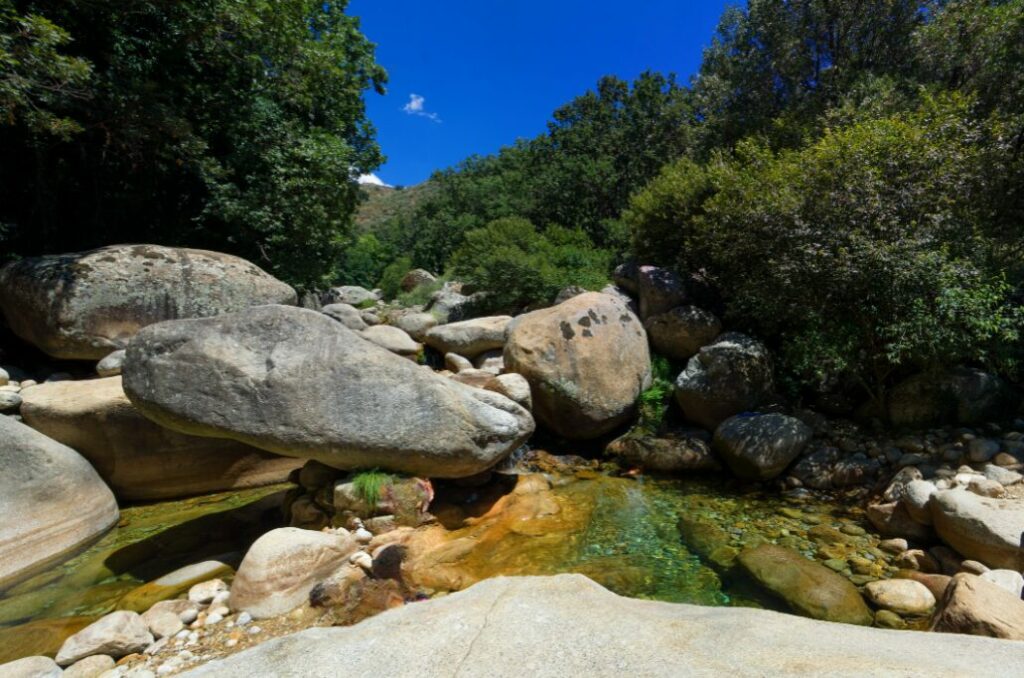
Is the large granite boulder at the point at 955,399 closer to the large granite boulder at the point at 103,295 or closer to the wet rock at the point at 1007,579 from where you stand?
the wet rock at the point at 1007,579

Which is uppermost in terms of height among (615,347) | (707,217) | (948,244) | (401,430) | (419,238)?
(419,238)

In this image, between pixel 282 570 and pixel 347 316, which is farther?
pixel 347 316

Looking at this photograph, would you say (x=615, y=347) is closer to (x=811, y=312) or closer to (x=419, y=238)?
(x=811, y=312)

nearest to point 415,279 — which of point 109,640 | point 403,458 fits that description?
point 403,458

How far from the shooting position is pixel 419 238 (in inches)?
1218

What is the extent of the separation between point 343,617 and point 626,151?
21.1 m

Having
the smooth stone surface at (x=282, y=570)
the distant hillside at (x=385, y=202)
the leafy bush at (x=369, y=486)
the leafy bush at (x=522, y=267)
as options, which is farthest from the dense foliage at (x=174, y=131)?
the distant hillside at (x=385, y=202)

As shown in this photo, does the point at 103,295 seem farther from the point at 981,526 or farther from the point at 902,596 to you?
the point at 981,526

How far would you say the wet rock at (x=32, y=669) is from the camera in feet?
11.2

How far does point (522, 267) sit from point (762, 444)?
298 inches

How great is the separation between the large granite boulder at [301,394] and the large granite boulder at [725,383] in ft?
14.6

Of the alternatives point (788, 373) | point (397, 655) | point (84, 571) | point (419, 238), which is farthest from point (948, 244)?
point (419, 238)

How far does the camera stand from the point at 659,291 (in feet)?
36.0

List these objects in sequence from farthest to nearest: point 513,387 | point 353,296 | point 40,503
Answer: point 353,296
point 513,387
point 40,503
